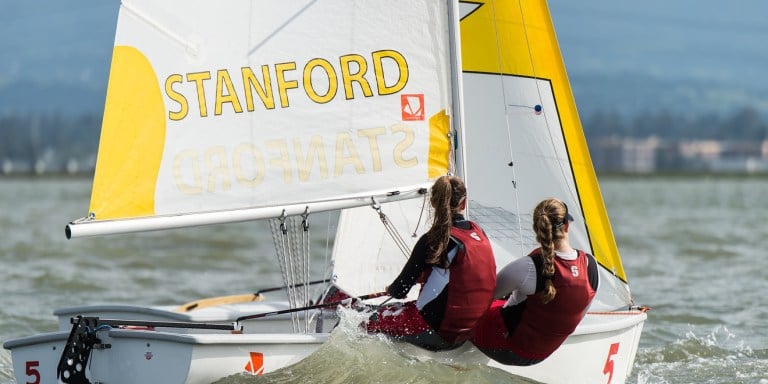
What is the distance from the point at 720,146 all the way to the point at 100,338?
422ft

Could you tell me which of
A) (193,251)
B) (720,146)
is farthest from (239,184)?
(720,146)

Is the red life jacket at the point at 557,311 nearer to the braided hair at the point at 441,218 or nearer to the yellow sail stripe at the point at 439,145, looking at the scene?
the braided hair at the point at 441,218

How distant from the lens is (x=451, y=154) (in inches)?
253

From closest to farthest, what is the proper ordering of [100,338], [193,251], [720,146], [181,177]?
[100,338]
[181,177]
[193,251]
[720,146]

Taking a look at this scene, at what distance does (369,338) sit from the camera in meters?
5.91

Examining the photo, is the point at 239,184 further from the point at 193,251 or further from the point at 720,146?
the point at 720,146

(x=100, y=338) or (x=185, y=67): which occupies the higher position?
(x=185, y=67)

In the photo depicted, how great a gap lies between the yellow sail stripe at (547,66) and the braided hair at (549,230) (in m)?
1.39

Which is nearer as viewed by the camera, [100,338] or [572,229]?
[100,338]

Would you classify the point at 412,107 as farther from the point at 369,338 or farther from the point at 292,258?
the point at 369,338

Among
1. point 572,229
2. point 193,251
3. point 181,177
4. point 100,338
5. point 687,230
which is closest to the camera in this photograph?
point 100,338

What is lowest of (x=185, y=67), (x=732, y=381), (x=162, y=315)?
(x=732, y=381)

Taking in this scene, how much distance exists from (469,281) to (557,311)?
1.40 ft

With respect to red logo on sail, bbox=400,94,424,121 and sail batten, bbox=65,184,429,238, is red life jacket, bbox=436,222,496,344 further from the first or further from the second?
red logo on sail, bbox=400,94,424,121
